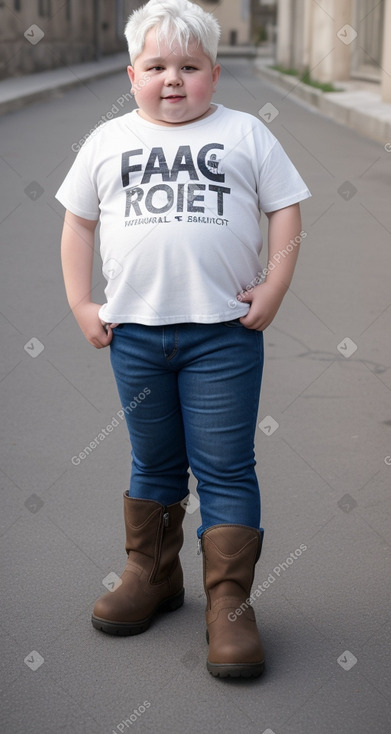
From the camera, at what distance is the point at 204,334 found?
2598 millimetres

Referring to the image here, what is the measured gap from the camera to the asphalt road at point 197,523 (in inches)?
100

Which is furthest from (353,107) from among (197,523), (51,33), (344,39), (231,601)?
(51,33)

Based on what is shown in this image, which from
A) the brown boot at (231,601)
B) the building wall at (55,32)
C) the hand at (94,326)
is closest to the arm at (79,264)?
the hand at (94,326)

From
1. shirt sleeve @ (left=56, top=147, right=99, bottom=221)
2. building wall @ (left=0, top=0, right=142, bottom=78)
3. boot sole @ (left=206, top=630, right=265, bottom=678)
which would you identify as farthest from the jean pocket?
building wall @ (left=0, top=0, right=142, bottom=78)

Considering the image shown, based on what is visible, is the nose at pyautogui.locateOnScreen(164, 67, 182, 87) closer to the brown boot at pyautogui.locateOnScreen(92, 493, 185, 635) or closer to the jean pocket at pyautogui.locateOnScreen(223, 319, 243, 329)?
the jean pocket at pyautogui.locateOnScreen(223, 319, 243, 329)

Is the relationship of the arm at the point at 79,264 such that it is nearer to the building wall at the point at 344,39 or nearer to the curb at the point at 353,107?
the curb at the point at 353,107

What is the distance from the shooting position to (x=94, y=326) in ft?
8.88

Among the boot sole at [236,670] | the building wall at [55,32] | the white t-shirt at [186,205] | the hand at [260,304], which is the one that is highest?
the white t-shirt at [186,205]

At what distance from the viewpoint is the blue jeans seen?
8.58 feet

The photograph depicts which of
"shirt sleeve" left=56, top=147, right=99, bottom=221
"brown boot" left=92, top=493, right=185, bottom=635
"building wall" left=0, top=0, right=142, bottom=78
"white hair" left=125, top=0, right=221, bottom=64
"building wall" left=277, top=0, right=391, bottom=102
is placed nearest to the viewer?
"white hair" left=125, top=0, right=221, bottom=64

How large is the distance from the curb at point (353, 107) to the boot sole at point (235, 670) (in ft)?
37.6

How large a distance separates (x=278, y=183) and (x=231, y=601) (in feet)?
3.37

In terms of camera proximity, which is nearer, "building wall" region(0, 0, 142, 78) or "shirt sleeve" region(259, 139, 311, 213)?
"shirt sleeve" region(259, 139, 311, 213)

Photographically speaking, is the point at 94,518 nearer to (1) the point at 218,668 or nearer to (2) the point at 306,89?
(1) the point at 218,668
